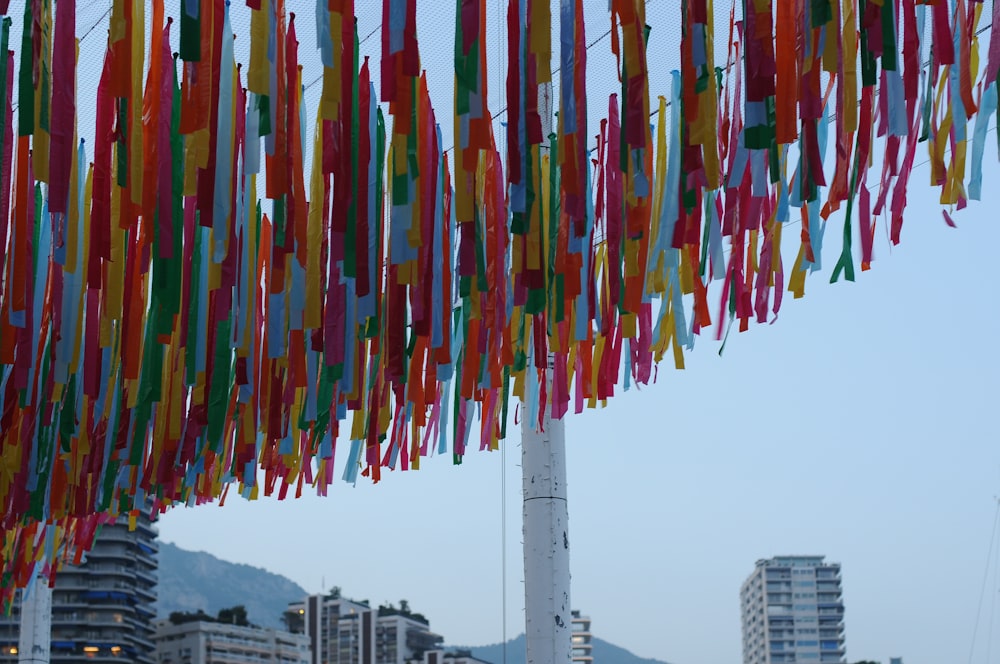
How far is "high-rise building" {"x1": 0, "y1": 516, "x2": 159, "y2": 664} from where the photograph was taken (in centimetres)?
7338

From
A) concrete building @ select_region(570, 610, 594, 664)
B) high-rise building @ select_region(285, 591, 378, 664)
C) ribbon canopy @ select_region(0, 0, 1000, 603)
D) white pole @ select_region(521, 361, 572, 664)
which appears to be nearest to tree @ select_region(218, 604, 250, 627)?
high-rise building @ select_region(285, 591, 378, 664)

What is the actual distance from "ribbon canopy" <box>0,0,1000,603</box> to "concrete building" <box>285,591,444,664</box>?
9767 centimetres

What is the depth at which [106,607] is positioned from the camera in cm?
7600

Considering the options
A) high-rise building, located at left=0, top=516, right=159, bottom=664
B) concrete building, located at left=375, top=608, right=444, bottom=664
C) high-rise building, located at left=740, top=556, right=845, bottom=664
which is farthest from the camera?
high-rise building, located at left=740, top=556, right=845, bottom=664

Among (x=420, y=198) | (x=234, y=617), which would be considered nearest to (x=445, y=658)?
(x=234, y=617)

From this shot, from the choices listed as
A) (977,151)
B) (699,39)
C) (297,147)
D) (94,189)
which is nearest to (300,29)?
(297,147)

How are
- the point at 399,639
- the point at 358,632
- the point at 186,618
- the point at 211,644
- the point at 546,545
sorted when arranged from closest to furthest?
the point at 546,545 < the point at 211,644 < the point at 186,618 < the point at 399,639 < the point at 358,632

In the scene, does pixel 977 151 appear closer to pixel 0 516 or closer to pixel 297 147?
pixel 297 147

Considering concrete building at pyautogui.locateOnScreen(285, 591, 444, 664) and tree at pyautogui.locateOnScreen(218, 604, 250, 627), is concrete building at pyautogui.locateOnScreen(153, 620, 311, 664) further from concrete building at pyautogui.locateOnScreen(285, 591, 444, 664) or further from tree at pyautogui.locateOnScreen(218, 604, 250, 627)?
concrete building at pyautogui.locateOnScreen(285, 591, 444, 664)

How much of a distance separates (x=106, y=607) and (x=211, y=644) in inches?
291

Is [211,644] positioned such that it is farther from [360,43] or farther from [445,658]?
[360,43]

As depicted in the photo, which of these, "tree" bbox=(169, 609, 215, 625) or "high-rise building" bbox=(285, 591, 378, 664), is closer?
"tree" bbox=(169, 609, 215, 625)

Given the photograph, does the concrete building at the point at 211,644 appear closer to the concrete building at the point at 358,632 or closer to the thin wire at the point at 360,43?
the concrete building at the point at 358,632

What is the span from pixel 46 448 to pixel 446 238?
289cm
